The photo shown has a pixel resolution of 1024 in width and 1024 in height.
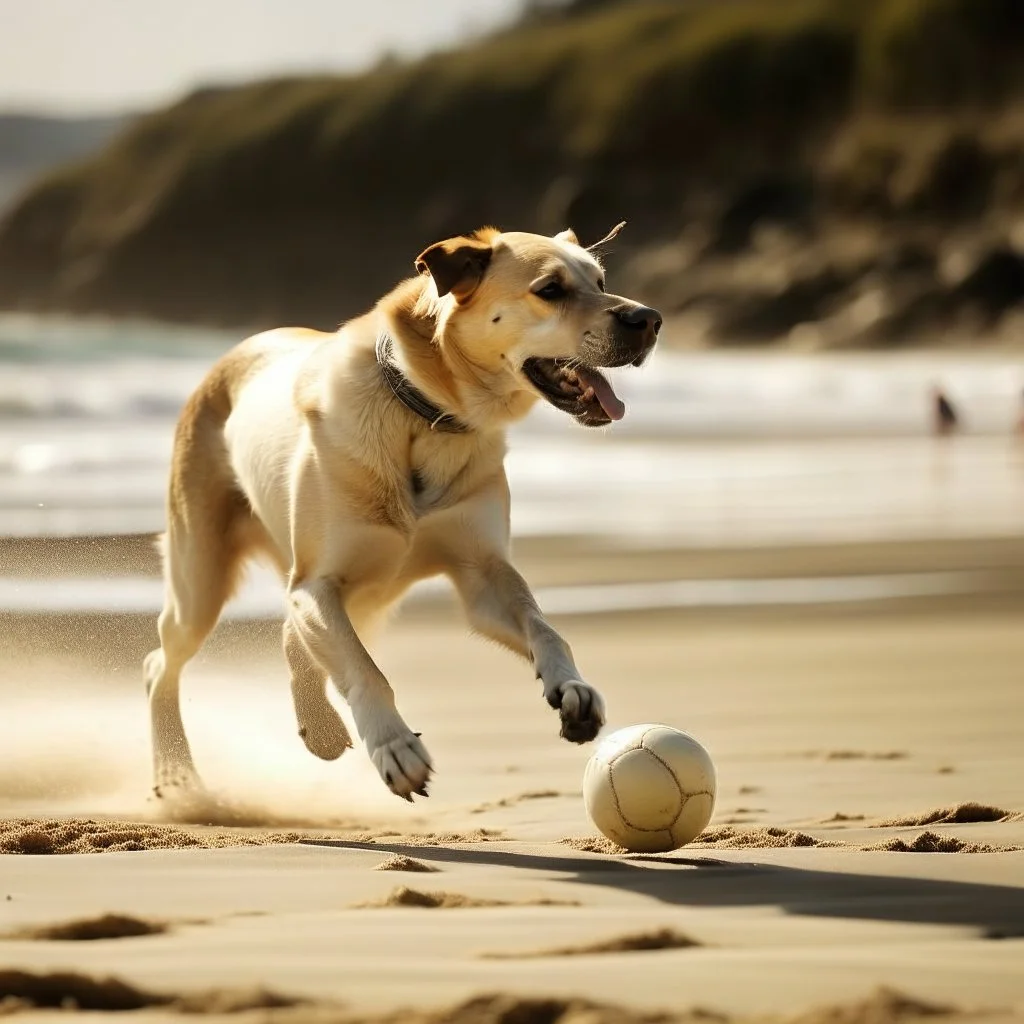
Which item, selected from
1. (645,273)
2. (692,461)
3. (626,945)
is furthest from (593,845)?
(645,273)

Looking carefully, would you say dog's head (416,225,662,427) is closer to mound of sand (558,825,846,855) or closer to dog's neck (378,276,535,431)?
dog's neck (378,276,535,431)

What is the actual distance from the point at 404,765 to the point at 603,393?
3.94ft

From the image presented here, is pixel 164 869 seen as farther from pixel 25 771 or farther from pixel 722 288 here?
pixel 722 288

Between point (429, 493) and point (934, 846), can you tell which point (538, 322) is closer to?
point (429, 493)

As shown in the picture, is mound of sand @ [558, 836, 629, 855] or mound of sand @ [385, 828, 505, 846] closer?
mound of sand @ [558, 836, 629, 855]

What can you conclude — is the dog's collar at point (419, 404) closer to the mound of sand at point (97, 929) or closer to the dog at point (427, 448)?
the dog at point (427, 448)

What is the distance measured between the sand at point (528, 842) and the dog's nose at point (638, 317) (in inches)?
56.7

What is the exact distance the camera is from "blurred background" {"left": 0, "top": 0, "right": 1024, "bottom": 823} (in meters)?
12.0

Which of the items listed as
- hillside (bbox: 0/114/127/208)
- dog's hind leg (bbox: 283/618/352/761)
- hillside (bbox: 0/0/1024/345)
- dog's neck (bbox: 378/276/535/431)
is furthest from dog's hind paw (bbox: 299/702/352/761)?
hillside (bbox: 0/114/127/208)

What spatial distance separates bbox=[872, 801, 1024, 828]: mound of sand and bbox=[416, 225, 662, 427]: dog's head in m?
1.45

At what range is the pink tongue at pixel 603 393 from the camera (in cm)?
541

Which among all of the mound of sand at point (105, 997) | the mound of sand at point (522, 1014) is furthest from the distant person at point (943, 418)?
the mound of sand at point (105, 997)

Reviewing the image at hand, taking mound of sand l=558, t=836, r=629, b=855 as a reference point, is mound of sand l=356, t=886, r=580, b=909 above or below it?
below

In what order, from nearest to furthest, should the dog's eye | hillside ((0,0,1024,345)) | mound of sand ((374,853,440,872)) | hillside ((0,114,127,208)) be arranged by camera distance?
1. mound of sand ((374,853,440,872))
2. the dog's eye
3. hillside ((0,0,1024,345))
4. hillside ((0,114,127,208))
